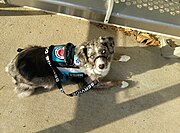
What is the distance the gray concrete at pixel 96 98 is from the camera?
320cm

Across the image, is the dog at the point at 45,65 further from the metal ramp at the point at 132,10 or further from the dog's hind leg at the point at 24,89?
the metal ramp at the point at 132,10

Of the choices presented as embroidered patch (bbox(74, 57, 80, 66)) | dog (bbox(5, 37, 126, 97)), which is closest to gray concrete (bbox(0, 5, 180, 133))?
dog (bbox(5, 37, 126, 97))

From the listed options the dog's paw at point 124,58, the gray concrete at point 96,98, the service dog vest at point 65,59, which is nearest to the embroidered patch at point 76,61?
the service dog vest at point 65,59

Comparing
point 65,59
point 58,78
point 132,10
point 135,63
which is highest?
point 132,10

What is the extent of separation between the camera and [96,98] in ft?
10.9

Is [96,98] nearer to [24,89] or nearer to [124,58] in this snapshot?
[124,58]

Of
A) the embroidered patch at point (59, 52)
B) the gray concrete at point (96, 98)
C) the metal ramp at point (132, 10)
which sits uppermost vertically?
the metal ramp at point (132, 10)

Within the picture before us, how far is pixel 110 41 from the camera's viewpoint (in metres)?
2.93

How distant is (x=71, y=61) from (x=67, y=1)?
58 cm

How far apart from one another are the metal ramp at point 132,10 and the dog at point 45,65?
295mm

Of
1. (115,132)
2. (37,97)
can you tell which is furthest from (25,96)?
(115,132)

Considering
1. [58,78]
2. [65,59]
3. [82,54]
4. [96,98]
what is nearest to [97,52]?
[82,54]

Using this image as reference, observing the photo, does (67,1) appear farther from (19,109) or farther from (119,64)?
(19,109)

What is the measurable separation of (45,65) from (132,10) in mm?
961
